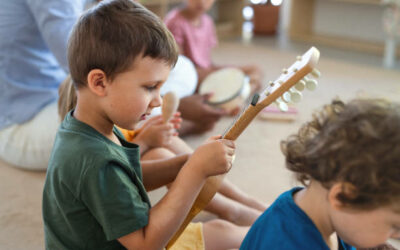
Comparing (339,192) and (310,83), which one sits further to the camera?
(310,83)

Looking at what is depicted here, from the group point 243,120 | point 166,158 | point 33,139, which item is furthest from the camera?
point 33,139

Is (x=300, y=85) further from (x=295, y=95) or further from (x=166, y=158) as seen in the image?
(x=166, y=158)

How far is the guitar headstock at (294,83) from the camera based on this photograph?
0.80 m

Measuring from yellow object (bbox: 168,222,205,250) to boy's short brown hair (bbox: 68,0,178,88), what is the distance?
1.44ft

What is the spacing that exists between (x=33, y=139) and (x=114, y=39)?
3.12 feet

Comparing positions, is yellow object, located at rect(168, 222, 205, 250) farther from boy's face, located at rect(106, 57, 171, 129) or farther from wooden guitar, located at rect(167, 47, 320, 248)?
boy's face, located at rect(106, 57, 171, 129)

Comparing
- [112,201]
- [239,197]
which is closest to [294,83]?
[112,201]

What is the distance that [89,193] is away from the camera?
76cm

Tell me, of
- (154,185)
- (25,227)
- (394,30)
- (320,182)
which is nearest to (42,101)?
(25,227)

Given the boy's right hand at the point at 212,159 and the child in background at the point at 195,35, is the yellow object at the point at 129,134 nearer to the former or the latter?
the boy's right hand at the point at 212,159

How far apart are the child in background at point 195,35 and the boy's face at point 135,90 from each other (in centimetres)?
142

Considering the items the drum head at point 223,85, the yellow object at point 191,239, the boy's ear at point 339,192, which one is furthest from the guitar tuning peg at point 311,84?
the drum head at point 223,85

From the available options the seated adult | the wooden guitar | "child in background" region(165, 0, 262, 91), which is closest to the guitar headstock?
the wooden guitar

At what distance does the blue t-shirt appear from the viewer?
2.35ft
